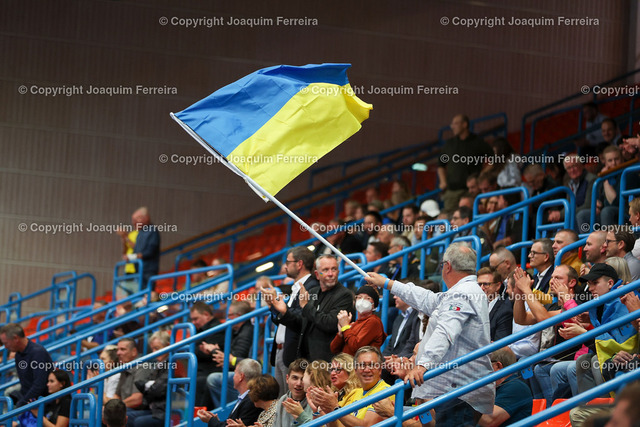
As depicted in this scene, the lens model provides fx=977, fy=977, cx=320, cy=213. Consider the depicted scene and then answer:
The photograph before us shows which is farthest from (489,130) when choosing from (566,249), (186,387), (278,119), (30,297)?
(278,119)

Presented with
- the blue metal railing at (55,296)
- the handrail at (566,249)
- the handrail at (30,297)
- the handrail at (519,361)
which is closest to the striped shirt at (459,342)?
the handrail at (519,361)

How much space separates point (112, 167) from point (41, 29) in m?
2.30

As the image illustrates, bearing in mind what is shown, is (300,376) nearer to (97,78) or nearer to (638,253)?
(638,253)

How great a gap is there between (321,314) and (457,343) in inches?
67.9

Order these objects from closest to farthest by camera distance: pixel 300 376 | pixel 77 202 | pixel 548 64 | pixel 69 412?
pixel 300 376, pixel 69 412, pixel 77 202, pixel 548 64

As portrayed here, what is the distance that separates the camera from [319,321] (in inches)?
266

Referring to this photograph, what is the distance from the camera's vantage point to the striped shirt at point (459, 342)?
5020mm

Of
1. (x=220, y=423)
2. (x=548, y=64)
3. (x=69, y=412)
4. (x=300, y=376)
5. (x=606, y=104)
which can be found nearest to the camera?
(x=300, y=376)

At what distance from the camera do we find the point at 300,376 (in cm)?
632

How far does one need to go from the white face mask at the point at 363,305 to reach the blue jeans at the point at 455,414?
5.73 feet

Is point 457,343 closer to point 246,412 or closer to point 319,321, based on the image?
point 319,321

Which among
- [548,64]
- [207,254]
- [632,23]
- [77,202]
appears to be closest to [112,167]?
[77,202]

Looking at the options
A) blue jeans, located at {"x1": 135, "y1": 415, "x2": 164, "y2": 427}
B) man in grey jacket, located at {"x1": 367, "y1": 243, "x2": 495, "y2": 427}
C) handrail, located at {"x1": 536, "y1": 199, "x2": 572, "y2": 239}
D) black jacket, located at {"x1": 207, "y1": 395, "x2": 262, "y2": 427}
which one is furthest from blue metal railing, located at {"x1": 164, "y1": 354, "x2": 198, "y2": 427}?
handrail, located at {"x1": 536, "y1": 199, "x2": 572, "y2": 239}

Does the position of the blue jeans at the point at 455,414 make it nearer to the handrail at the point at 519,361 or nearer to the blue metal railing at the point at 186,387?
the handrail at the point at 519,361
